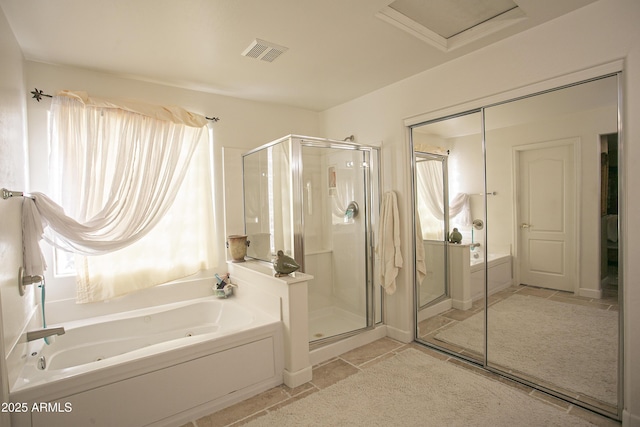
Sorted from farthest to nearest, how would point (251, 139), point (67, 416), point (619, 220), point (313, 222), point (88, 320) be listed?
point (251, 139), point (313, 222), point (88, 320), point (619, 220), point (67, 416)

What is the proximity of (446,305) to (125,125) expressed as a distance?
3323mm

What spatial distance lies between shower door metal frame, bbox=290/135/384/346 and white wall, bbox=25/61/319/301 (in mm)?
931

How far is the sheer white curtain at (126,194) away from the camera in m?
2.47

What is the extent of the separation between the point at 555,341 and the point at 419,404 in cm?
111

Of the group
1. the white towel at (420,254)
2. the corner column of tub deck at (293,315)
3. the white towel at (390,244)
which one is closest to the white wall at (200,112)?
the corner column of tub deck at (293,315)

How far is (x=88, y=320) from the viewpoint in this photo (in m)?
2.60

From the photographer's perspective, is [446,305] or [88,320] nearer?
[88,320]

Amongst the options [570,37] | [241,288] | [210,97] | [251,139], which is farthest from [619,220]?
[210,97]

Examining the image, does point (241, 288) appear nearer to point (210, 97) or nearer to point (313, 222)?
point (313, 222)

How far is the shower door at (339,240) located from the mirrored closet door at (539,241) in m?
0.73

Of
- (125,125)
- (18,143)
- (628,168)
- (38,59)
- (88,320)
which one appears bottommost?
(88,320)

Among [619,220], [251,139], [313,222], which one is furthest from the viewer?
[251,139]

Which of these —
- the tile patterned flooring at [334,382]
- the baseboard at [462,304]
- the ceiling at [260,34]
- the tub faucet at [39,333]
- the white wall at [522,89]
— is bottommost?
the tile patterned flooring at [334,382]

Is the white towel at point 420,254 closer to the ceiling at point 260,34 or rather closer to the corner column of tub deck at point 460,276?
the corner column of tub deck at point 460,276
